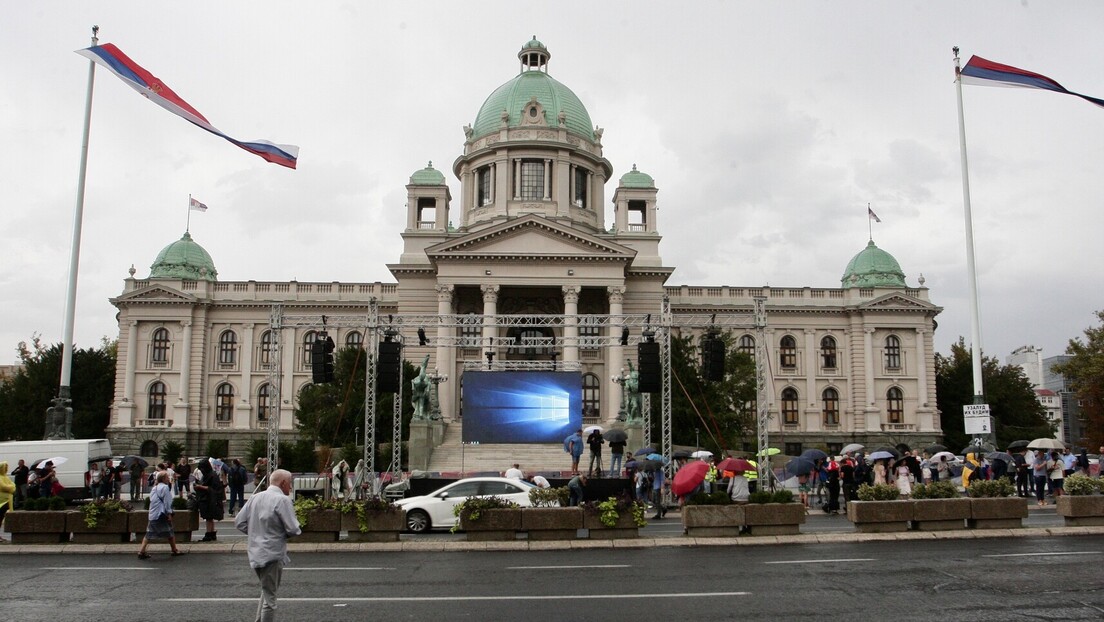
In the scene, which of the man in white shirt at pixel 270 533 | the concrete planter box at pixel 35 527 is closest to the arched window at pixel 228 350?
the concrete planter box at pixel 35 527

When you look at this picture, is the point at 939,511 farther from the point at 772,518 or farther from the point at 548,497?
the point at 548,497

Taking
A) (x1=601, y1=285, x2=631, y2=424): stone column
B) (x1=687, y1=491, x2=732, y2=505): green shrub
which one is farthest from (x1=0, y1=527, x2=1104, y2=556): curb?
(x1=601, y1=285, x2=631, y2=424): stone column

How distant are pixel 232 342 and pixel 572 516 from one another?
54056mm

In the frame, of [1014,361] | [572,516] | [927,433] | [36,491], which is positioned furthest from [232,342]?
[1014,361]

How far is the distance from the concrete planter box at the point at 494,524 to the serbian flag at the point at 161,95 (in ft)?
47.2

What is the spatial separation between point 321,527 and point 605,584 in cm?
829

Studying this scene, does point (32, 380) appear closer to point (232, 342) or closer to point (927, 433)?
point (232, 342)

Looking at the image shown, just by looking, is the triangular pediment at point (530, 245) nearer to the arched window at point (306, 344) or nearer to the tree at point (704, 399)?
the tree at point (704, 399)

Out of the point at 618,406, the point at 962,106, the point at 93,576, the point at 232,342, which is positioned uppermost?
the point at 962,106

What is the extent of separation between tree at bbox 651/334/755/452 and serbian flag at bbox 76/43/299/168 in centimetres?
2464

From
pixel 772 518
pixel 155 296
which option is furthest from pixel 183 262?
pixel 772 518

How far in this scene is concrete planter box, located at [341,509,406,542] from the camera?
789 inches

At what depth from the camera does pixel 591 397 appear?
61719mm

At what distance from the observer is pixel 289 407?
68000 mm
